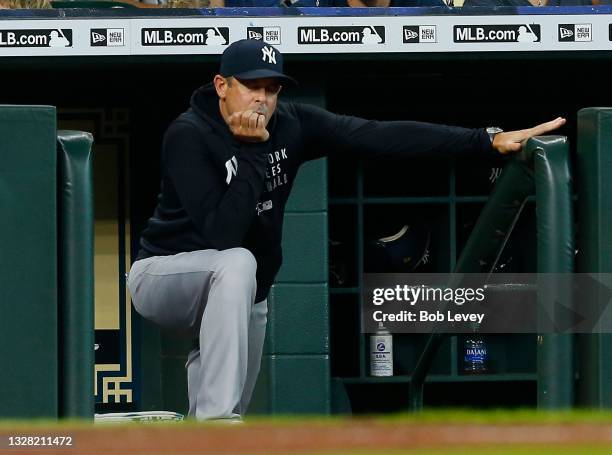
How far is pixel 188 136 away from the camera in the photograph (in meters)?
4.19

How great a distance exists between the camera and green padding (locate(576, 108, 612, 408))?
13.0 feet

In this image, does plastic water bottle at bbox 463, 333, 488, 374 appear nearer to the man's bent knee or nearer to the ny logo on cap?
the ny logo on cap

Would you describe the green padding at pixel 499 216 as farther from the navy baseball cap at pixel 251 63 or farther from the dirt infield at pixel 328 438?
the dirt infield at pixel 328 438

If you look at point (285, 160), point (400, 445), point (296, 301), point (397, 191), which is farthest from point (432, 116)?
point (400, 445)

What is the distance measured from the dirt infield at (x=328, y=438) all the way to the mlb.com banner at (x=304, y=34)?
3.31m

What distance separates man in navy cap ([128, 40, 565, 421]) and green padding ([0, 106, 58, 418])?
0.42 metres

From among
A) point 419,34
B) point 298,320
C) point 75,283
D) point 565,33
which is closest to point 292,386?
point 298,320

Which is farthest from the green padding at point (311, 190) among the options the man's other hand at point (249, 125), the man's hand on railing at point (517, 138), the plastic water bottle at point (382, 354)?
the man's other hand at point (249, 125)

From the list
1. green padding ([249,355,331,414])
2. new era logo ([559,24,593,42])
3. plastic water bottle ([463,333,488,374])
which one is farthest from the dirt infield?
plastic water bottle ([463,333,488,374])

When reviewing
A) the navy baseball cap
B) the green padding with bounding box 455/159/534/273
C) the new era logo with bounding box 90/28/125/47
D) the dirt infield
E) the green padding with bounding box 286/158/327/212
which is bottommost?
the dirt infield

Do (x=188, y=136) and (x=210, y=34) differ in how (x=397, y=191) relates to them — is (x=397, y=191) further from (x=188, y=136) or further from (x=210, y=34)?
(x=188, y=136)

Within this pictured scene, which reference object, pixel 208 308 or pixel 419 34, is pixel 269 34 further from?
pixel 208 308

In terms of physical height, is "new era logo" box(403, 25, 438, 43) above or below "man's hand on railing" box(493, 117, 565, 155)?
above

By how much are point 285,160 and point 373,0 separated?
9.09 ft
